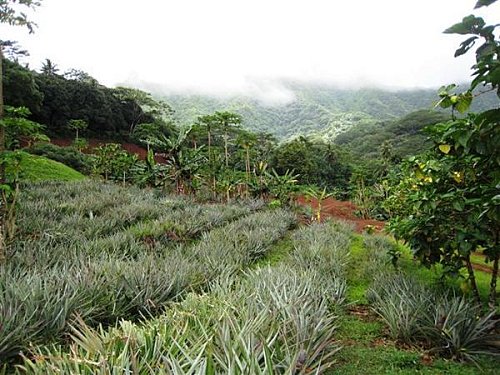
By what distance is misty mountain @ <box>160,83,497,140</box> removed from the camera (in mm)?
102625

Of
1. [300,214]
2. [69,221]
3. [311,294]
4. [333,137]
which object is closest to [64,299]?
[311,294]

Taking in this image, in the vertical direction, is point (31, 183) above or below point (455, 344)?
below

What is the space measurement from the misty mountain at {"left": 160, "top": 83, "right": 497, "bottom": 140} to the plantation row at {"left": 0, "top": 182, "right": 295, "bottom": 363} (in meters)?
77.1

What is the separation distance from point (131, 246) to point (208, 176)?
13595mm

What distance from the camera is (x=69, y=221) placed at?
940 cm

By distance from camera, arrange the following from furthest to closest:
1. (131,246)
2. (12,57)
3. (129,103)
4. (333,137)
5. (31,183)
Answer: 1. (333,137)
2. (129,103)
3. (12,57)
4. (31,183)
5. (131,246)

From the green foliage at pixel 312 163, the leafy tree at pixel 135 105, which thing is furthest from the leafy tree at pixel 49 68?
the green foliage at pixel 312 163

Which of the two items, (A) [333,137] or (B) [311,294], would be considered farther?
(A) [333,137]

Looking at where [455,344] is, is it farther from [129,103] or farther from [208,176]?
[129,103]

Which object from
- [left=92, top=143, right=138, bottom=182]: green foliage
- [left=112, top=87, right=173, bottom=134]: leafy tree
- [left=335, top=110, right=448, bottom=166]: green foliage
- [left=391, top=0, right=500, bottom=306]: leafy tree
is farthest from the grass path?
[left=335, top=110, right=448, bottom=166]: green foliage

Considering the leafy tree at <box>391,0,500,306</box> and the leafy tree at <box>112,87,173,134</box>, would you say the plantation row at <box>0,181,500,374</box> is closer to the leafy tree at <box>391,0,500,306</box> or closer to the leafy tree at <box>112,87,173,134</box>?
the leafy tree at <box>391,0,500,306</box>

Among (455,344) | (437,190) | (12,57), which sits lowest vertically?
(455,344)

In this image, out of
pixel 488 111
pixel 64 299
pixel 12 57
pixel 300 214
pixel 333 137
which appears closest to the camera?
pixel 488 111

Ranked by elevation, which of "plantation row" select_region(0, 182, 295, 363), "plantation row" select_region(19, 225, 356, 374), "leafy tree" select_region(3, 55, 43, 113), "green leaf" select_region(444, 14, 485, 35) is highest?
"leafy tree" select_region(3, 55, 43, 113)
